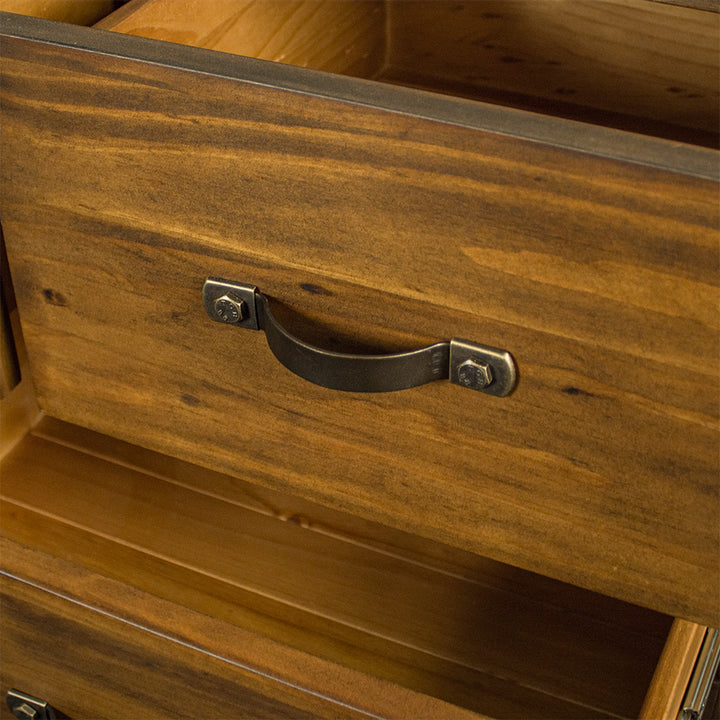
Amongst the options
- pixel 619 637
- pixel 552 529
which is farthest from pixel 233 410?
pixel 619 637

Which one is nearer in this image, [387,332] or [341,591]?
[387,332]

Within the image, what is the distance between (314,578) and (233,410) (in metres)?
0.18

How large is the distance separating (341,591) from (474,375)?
0.86ft

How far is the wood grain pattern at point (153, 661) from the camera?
0.49 m

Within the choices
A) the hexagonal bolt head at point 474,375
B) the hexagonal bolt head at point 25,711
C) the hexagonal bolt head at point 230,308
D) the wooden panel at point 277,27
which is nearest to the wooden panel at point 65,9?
the wooden panel at point 277,27

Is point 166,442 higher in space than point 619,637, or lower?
higher

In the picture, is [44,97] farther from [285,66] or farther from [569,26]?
[569,26]

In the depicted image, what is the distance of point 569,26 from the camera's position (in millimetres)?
694

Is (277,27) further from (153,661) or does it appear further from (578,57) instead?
(153,661)

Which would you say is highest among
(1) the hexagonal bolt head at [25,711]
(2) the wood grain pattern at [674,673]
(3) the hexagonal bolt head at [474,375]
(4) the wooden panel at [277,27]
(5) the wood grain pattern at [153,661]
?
(4) the wooden panel at [277,27]

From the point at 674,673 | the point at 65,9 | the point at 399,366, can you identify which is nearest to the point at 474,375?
the point at 399,366

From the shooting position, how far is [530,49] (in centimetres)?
72

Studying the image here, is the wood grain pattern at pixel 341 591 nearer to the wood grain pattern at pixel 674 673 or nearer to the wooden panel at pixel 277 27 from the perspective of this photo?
the wood grain pattern at pixel 674 673

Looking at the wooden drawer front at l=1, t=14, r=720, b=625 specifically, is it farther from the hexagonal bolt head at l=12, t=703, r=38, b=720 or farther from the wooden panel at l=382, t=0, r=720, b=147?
the wooden panel at l=382, t=0, r=720, b=147
